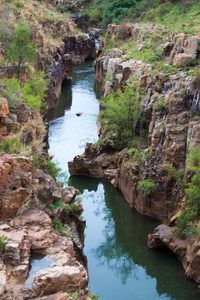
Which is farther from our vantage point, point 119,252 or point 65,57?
point 65,57

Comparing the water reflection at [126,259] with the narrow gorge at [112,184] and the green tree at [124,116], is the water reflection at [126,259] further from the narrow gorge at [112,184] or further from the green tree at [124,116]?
the green tree at [124,116]

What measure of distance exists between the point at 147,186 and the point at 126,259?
15.6 ft

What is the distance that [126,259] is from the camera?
21359mm

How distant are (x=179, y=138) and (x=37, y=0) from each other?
54638mm

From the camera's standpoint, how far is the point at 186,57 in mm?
26891

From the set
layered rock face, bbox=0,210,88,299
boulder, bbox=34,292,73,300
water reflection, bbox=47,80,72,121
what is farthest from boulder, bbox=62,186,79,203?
water reflection, bbox=47,80,72,121

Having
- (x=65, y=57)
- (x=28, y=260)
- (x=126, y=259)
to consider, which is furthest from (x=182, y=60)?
(x=65, y=57)

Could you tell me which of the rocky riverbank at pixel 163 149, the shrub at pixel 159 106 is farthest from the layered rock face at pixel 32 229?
the shrub at pixel 159 106

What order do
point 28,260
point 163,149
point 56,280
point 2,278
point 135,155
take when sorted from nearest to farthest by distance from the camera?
point 2,278 < point 56,280 < point 28,260 < point 163,149 < point 135,155

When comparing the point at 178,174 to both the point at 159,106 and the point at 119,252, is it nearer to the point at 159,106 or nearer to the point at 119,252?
the point at 159,106

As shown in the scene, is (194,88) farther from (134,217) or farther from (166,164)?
(134,217)

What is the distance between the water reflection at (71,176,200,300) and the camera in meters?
18.4

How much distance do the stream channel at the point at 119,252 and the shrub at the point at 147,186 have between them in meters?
2.21

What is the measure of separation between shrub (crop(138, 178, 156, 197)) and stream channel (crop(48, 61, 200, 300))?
2.21 m
